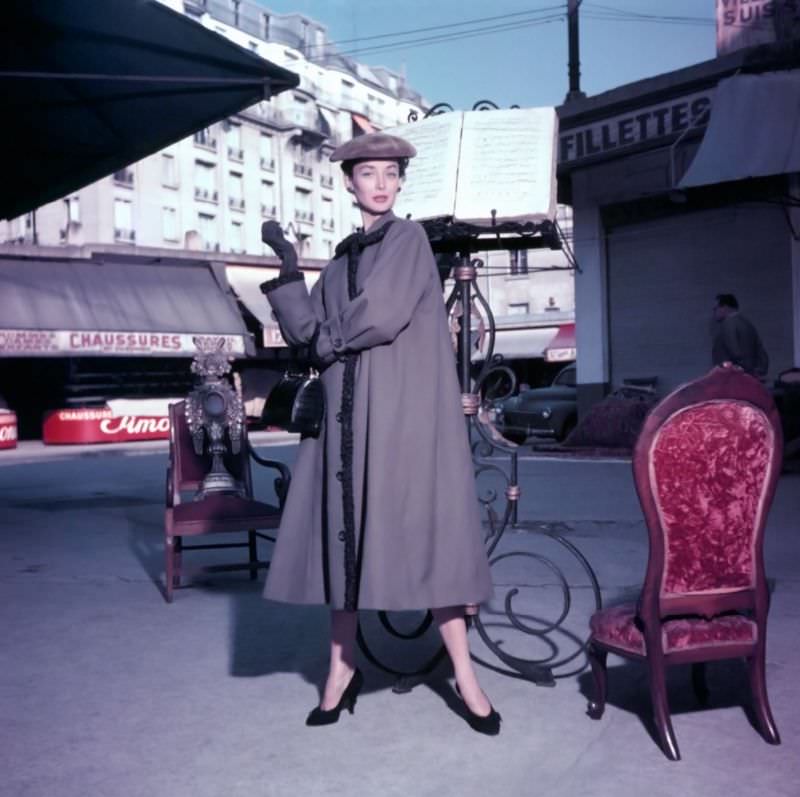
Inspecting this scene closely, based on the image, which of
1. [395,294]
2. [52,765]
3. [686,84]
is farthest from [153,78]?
[686,84]

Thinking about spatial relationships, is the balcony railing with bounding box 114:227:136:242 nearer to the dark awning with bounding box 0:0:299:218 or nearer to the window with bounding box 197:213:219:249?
the window with bounding box 197:213:219:249

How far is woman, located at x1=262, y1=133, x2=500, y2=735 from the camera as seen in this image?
10.7ft

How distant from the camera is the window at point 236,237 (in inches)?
1826

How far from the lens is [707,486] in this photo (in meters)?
3.17

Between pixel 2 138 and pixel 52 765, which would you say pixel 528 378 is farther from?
pixel 52 765

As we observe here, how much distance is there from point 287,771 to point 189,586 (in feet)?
10.00

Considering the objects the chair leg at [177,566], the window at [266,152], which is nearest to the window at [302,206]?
the window at [266,152]

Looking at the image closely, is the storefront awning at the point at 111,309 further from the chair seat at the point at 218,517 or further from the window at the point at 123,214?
the chair seat at the point at 218,517

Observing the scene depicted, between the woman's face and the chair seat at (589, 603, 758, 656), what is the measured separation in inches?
59.6

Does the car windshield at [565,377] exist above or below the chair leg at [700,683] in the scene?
above

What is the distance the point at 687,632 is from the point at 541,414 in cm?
1445

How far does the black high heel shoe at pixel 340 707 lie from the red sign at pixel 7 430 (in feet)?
71.1

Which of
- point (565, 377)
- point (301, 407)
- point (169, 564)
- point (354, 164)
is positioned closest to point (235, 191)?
point (565, 377)

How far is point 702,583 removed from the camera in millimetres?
3205
